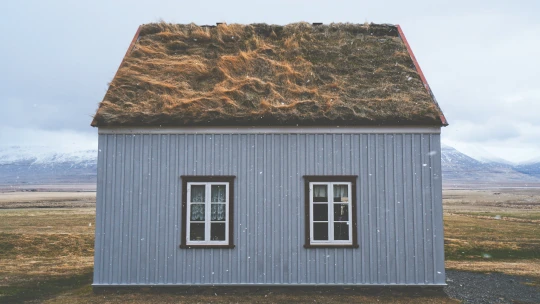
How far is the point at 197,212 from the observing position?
1083cm

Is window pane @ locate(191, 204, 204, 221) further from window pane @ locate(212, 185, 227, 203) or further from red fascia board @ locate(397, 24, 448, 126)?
red fascia board @ locate(397, 24, 448, 126)

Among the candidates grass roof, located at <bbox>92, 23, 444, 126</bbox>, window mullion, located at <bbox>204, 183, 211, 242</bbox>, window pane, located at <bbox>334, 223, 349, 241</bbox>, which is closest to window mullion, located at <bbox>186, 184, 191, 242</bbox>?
window mullion, located at <bbox>204, 183, 211, 242</bbox>

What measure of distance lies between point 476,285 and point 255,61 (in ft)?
30.1

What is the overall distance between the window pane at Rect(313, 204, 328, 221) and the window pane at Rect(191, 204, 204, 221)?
2.85m

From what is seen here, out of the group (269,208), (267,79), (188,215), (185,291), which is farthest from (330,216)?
(267,79)

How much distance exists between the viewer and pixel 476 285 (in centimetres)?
1214

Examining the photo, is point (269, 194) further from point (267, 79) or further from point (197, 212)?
point (267, 79)

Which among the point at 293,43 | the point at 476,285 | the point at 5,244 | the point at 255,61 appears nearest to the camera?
the point at 476,285

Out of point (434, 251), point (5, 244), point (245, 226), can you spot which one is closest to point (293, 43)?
point (245, 226)

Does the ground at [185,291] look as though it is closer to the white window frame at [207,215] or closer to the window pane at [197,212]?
the white window frame at [207,215]

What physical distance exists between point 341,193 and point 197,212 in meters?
3.67

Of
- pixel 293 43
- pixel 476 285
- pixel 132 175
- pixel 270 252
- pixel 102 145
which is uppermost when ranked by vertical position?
pixel 293 43

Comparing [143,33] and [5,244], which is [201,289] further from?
[5,244]

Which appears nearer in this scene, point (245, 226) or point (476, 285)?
point (245, 226)
